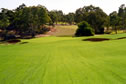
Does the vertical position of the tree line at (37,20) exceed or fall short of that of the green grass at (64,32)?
it exceeds it

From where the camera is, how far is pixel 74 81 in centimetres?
639

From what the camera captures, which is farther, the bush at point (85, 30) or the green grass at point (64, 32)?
the green grass at point (64, 32)

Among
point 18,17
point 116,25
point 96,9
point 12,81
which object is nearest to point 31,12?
point 18,17

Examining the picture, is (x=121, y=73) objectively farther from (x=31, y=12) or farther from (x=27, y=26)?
(x=27, y=26)

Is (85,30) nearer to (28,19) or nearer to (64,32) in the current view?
(64,32)

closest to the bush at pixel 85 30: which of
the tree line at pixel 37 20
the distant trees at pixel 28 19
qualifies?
the tree line at pixel 37 20

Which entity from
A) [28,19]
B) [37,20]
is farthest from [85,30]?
[28,19]

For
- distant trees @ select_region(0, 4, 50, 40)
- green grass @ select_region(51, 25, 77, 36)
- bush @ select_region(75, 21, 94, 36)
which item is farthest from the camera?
green grass @ select_region(51, 25, 77, 36)

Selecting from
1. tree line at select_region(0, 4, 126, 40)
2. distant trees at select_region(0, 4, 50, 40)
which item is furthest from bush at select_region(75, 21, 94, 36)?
distant trees at select_region(0, 4, 50, 40)

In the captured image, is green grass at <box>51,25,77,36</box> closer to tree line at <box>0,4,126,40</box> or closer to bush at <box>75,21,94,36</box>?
tree line at <box>0,4,126,40</box>

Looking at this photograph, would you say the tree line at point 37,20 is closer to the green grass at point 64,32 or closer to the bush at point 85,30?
the green grass at point 64,32

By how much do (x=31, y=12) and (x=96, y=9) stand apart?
3119cm

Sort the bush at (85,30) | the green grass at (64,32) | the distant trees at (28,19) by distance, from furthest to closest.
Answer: the green grass at (64,32) → the distant trees at (28,19) → the bush at (85,30)

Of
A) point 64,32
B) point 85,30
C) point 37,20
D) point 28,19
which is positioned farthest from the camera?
point 64,32
